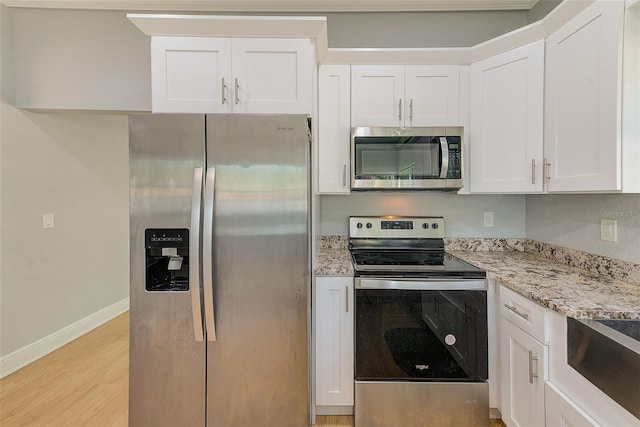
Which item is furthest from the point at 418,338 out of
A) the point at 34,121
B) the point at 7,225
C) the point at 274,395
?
the point at 34,121

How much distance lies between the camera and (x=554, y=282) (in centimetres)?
139

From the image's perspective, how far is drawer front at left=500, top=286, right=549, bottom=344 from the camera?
3.98 ft

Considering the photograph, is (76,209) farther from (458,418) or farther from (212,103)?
(458,418)

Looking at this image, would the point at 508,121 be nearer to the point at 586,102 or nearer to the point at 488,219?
the point at 586,102

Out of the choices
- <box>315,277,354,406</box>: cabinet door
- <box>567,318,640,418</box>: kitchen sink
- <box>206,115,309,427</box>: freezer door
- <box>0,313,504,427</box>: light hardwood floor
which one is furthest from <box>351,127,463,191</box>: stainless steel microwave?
<box>0,313,504,427</box>: light hardwood floor

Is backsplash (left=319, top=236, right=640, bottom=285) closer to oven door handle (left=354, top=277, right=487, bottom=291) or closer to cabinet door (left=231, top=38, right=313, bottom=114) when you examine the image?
oven door handle (left=354, top=277, right=487, bottom=291)

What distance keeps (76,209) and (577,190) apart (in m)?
3.86

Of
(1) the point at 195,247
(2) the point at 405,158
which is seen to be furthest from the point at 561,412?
(1) the point at 195,247

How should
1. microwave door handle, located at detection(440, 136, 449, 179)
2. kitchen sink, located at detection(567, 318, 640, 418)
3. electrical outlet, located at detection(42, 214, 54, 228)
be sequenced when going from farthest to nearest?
electrical outlet, located at detection(42, 214, 54, 228) → microwave door handle, located at detection(440, 136, 449, 179) → kitchen sink, located at detection(567, 318, 640, 418)

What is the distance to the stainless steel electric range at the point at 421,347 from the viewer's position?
158 cm

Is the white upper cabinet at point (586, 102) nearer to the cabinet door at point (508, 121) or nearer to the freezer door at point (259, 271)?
the cabinet door at point (508, 121)

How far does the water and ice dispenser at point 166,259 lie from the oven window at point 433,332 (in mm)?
1031

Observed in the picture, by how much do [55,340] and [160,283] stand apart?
2.01 m

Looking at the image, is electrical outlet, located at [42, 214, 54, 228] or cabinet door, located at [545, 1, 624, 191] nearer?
cabinet door, located at [545, 1, 624, 191]
